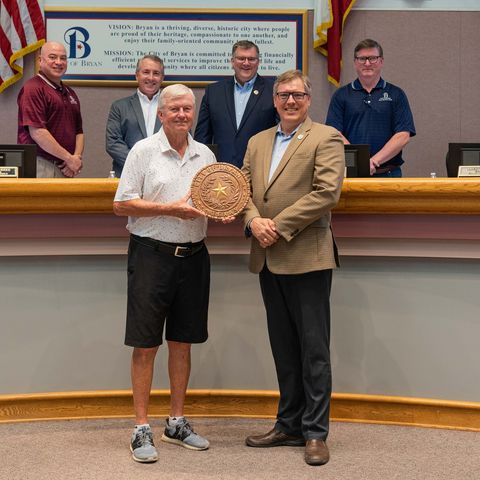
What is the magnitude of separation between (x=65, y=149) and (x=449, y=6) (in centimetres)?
338

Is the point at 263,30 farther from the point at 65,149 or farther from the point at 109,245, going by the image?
the point at 109,245

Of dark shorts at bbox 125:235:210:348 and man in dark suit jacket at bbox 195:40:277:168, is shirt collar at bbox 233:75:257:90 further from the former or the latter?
dark shorts at bbox 125:235:210:348

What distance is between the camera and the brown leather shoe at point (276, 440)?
3.28 m

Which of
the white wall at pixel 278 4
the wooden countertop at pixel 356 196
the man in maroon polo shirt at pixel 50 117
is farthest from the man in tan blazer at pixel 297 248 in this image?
the white wall at pixel 278 4

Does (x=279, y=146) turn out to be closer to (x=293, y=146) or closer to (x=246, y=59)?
(x=293, y=146)

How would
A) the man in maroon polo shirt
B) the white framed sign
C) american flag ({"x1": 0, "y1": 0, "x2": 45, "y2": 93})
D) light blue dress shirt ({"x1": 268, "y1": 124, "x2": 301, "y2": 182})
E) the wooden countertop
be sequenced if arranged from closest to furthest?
light blue dress shirt ({"x1": 268, "y1": 124, "x2": 301, "y2": 182}) → the wooden countertop → the man in maroon polo shirt → american flag ({"x1": 0, "y1": 0, "x2": 45, "y2": 93}) → the white framed sign

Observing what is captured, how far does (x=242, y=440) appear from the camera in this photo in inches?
133

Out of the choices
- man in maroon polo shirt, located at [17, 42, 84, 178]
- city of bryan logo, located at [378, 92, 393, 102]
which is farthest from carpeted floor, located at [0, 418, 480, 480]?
city of bryan logo, located at [378, 92, 393, 102]

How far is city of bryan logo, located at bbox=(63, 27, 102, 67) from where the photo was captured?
5922 millimetres

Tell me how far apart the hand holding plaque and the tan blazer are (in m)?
0.08

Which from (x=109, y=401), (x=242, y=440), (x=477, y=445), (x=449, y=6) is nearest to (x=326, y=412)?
(x=242, y=440)

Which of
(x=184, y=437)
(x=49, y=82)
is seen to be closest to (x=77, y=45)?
(x=49, y=82)

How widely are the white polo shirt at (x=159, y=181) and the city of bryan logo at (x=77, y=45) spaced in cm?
310

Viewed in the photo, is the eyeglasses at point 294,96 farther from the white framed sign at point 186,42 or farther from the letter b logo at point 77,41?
the letter b logo at point 77,41
